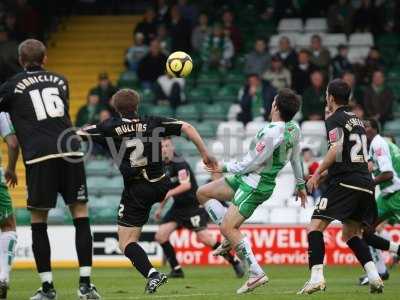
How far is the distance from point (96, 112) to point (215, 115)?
7.95 ft

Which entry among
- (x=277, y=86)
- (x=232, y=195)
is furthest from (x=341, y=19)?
(x=232, y=195)

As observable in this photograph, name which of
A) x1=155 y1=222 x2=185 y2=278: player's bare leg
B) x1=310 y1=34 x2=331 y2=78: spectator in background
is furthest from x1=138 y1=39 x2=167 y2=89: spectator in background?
x1=155 y1=222 x2=185 y2=278: player's bare leg

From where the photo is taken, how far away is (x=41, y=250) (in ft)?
32.9

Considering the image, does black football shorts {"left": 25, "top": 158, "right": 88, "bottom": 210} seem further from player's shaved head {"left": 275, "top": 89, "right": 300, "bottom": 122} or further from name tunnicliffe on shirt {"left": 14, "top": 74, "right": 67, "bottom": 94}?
player's shaved head {"left": 275, "top": 89, "right": 300, "bottom": 122}

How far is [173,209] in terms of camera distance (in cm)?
1536

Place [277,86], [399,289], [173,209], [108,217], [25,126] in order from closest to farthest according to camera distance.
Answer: [25,126], [399,289], [173,209], [108,217], [277,86]

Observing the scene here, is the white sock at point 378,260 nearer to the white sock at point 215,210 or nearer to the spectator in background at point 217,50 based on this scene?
the white sock at point 215,210

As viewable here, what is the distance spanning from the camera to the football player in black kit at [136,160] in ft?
34.7

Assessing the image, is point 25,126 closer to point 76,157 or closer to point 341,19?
point 76,157

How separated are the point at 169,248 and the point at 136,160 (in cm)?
452

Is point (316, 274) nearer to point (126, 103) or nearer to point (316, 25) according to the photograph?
point (126, 103)

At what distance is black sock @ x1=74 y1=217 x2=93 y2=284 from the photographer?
33.0 ft

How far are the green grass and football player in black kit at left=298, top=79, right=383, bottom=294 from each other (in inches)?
15.2

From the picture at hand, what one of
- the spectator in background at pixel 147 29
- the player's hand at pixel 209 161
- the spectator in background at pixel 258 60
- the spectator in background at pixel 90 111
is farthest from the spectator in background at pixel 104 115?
the player's hand at pixel 209 161
